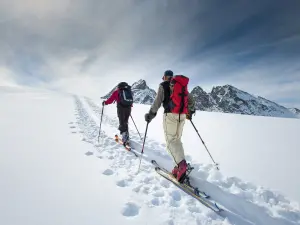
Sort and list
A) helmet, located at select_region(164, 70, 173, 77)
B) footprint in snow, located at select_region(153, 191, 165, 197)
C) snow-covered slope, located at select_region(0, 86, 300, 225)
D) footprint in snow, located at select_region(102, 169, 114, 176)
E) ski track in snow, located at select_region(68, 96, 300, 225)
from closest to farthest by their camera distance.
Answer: snow-covered slope, located at select_region(0, 86, 300, 225) < ski track in snow, located at select_region(68, 96, 300, 225) < footprint in snow, located at select_region(153, 191, 165, 197) < footprint in snow, located at select_region(102, 169, 114, 176) < helmet, located at select_region(164, 70, 173, 77)

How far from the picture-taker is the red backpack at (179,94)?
16.1ft

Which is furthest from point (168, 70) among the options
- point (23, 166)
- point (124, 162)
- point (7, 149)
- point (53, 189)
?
point (7, 149)

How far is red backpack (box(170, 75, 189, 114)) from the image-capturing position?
16.1 feet

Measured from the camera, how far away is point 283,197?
4242 millimetres

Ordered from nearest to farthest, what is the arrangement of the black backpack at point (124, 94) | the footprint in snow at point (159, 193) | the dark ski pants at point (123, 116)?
the footprint in snow at point (159, 193) < the black backpack at point (124, 94) < the dark ski pants at point (123, 116)

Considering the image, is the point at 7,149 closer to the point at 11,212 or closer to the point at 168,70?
the point at 11,212

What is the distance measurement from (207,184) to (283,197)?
1.59 meters

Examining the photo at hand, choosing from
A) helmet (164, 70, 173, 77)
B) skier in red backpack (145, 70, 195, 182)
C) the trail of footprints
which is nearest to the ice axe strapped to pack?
skier in red backpack (145, 70, 195, 182)

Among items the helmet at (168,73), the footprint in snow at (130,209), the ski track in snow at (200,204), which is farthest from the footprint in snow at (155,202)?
the helmet at (168,73)

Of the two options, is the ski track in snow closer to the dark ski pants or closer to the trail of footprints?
the trail of footprints

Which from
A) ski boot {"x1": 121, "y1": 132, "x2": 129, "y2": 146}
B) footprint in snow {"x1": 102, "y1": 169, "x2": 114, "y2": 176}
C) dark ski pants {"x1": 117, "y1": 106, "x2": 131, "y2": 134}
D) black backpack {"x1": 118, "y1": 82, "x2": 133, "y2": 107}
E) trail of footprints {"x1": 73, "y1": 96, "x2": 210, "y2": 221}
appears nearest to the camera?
trail of footprints {"x1": 73, "y1": 96, "x2": 210, "y2": 221}

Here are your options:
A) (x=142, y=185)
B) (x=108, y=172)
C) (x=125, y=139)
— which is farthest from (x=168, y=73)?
(x=125, y=139)

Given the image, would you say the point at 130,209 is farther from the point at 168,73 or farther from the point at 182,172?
the point at 168,73

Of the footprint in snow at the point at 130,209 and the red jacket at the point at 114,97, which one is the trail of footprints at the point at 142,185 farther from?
the red jacket at the point at 114,97
